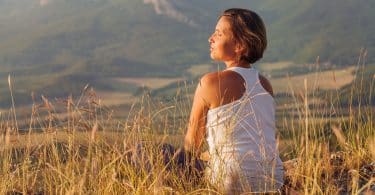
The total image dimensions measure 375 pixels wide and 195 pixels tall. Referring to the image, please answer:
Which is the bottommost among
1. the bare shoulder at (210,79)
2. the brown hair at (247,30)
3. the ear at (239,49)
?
the bare shoulder at (210,79)

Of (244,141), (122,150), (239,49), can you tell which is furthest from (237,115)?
(122,150)

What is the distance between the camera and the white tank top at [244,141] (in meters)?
3.54

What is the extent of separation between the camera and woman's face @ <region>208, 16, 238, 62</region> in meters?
3.68

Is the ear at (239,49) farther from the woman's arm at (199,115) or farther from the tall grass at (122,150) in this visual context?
the tall grass at (122,150)

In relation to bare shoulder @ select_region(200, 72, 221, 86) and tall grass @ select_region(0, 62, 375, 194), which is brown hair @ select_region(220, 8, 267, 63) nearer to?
bare shoulder @ select_region(200, 72, 221, 86)

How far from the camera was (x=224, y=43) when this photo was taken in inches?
145

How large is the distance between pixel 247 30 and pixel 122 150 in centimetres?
104

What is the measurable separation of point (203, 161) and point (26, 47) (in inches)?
7560

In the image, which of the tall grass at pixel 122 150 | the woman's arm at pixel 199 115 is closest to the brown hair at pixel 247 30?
the woman's arm at pixel 199 115

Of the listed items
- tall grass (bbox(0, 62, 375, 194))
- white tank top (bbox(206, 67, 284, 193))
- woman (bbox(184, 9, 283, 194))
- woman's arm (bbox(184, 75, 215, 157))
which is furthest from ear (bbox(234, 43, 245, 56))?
tall grass (bbox(0, 62, 375, 194))

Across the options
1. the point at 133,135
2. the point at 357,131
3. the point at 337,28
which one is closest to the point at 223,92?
the point at 133,135

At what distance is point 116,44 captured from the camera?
198 m

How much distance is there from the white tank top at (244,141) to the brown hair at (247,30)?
14 centimetres

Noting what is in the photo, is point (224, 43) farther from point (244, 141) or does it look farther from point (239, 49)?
point (244, 141)
